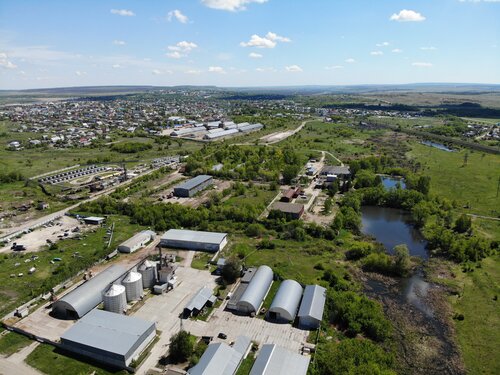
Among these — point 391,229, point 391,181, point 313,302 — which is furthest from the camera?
point 391,181

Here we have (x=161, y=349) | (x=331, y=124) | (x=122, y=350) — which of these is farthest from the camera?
(x=331, y=124)

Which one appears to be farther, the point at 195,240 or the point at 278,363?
the point at 195,240

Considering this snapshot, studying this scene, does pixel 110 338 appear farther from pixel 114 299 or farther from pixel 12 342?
pixel 12 342

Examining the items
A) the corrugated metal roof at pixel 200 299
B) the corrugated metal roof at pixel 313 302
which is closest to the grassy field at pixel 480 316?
the corrugated metal roof at pixel 313 302

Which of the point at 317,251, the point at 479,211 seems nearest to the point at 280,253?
the point at 317,251

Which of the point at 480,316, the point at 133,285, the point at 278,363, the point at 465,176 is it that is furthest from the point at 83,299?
the point at 465,176

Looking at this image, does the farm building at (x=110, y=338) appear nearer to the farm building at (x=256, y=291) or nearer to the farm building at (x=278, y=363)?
the farm building at (x=256, y=291)

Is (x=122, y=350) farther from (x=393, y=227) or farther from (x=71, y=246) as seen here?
(x=393, y=227)
